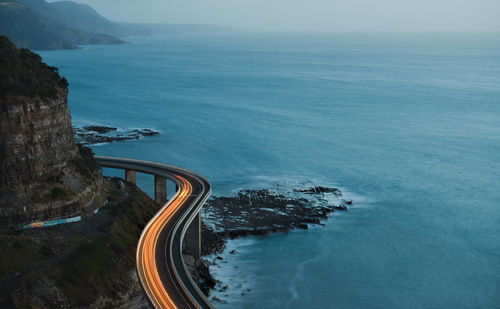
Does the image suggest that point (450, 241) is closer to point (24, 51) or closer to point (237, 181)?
point (237, 181)

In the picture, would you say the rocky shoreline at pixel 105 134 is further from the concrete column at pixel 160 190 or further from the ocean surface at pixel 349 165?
the concrete column at pixel 160 190

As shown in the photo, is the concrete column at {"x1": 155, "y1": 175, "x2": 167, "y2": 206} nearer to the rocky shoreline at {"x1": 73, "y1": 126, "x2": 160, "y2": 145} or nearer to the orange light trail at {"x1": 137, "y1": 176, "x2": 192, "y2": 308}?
the orange light trail at {"x1": 137, "y1": 176, "x2": 192, "y2": 308}

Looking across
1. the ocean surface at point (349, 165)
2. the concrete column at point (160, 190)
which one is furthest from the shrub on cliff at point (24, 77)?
the ocean surface at point (349, 165)

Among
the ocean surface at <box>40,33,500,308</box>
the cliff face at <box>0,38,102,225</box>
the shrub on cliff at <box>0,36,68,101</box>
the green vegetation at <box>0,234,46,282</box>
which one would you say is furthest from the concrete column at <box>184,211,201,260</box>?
the shrub on cliff at <box>0,36,68,101</box>

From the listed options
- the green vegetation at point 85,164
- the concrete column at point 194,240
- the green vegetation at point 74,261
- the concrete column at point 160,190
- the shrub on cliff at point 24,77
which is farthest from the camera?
the concrete column at point 160,190

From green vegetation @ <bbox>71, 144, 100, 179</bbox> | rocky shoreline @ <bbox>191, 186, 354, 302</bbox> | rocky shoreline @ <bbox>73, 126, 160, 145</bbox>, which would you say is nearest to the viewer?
green vegetation @ <bbox>71, 144, 100, 179</bbox>

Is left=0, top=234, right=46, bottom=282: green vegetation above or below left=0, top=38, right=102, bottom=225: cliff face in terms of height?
below

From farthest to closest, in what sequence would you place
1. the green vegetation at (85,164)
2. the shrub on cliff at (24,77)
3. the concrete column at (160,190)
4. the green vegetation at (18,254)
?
the concrete column at (160,190) < the green vegetation at (85,164) < the shrub on cliff at (24,77) < the green vegetation at (18,254)
